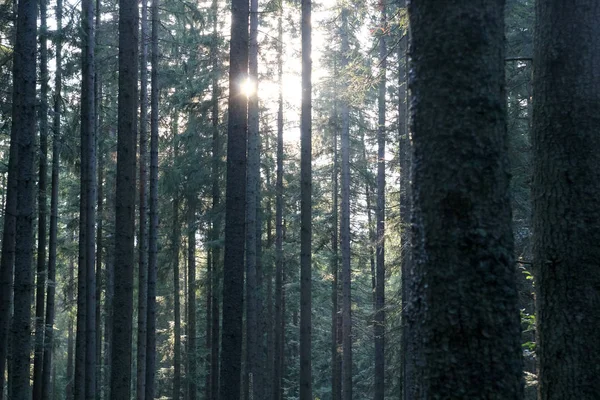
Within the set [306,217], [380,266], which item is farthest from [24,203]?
[380,266]

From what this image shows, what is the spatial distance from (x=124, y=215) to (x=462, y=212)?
783 cm

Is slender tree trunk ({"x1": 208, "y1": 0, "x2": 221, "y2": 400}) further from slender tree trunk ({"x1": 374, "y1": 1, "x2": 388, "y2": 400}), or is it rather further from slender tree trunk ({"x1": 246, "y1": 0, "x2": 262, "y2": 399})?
slender tree trunk ({"x1": 374, "y1": 1, "x2": 388, "y2": 400})

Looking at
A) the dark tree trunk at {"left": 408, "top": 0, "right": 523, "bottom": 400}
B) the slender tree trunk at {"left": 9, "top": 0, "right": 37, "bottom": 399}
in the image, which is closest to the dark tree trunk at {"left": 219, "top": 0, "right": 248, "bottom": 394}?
the slender tree trunk at {"left": 9, "top": 0, "right": 37, "bottom": 399}

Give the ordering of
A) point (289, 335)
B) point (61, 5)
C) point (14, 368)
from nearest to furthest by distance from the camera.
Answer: point (14, 368) → point (61, 5) → point (289, 335)

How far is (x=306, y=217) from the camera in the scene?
46.4 feet

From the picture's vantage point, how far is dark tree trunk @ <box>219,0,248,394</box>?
923 centimetres

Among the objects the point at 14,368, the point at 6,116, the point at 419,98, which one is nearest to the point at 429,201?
the point at 419,98

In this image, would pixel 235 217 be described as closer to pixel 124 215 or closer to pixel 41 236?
pixel 124 215

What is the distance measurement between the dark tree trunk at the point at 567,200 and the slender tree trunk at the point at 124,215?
696cm

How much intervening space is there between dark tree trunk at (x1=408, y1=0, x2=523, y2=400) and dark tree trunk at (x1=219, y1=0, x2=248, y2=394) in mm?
6847

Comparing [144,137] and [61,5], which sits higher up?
[61,5]

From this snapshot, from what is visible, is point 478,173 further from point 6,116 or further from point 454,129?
point 6,116

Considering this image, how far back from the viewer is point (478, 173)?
2609 millimetres

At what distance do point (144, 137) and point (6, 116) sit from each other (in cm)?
398
